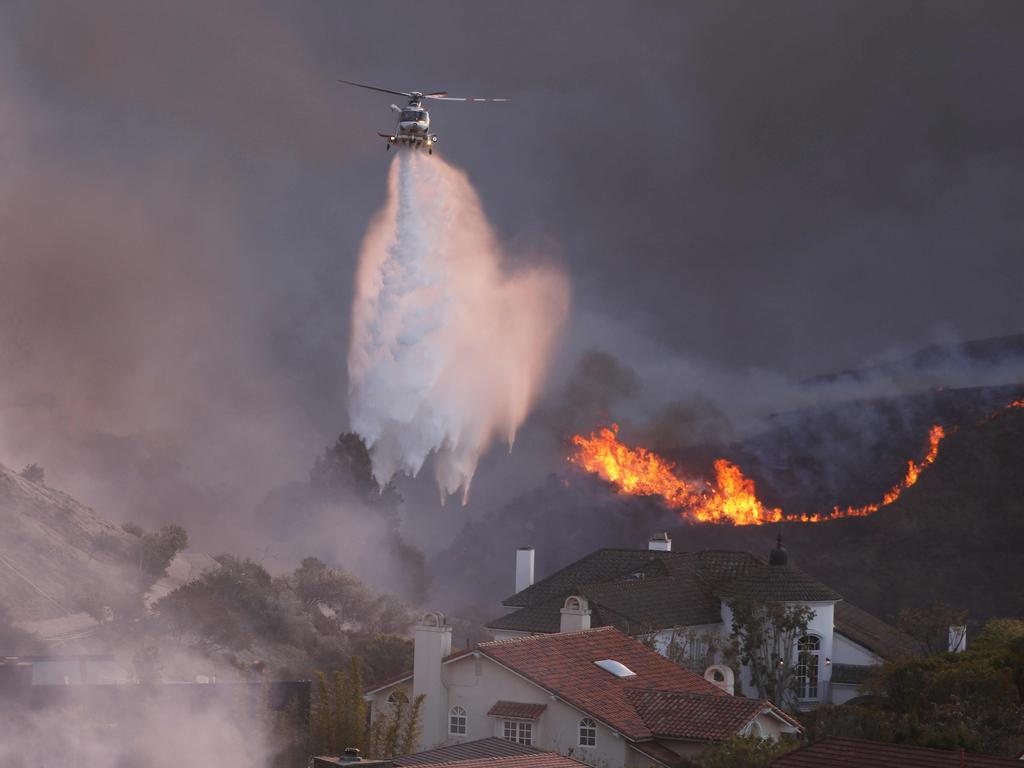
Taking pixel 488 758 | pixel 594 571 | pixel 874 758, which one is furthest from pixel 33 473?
pixel 874 758

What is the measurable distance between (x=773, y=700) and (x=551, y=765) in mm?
37010

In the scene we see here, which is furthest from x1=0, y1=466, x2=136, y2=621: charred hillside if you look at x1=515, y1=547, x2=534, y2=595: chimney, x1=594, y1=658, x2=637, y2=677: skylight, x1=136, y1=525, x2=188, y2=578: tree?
x1=594, y1=658, x2=637, y2=677: skylight

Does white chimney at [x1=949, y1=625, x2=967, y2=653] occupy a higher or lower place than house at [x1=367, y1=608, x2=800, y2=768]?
higher

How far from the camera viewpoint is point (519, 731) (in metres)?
48.8

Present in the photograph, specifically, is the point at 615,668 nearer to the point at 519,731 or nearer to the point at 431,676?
the point at 519,731

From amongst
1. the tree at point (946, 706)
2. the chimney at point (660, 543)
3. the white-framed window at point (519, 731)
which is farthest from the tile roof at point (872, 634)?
the white-framed window at point (519, 731)

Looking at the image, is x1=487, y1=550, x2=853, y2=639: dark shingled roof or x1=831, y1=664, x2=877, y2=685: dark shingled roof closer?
x1=487, y1=550, x2=853, y2=639: dark shingled roof

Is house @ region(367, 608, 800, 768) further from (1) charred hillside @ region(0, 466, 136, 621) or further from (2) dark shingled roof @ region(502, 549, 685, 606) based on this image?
(1) charred hillside @ region(0, 466, 136, 621)

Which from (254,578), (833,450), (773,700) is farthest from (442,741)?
(833,450)

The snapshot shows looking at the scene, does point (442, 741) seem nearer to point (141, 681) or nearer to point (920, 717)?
point (141, 681)

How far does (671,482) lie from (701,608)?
44494mm

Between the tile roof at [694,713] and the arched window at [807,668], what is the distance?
87.1ft

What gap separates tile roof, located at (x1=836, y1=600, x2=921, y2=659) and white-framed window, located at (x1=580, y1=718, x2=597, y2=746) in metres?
30.6

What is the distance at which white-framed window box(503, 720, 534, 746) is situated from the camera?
1906 inches
